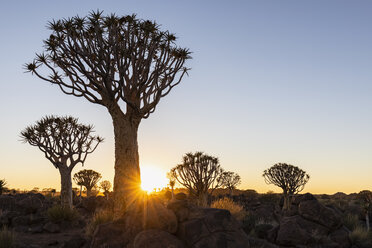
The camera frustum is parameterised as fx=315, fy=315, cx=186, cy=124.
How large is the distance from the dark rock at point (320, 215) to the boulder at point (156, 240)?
643 cm

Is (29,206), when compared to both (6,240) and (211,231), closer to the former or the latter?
(6,240)

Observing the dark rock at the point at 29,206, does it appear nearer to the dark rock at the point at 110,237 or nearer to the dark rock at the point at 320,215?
the dark rock at the point at 110,237

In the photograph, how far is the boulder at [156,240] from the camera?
295 inches

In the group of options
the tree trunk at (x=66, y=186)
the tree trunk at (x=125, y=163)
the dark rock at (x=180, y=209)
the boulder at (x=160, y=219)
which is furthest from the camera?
the tree trunk at (x=66, y=186)

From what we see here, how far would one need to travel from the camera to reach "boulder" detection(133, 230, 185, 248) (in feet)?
24.5

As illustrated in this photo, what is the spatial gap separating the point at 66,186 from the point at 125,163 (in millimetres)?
8972

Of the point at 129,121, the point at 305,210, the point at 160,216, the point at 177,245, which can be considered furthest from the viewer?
the point at 129,121

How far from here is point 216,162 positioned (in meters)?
19.2

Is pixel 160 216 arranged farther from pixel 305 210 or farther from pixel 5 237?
pixel 305 210

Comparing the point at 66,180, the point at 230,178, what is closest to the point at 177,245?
the point at 66,180

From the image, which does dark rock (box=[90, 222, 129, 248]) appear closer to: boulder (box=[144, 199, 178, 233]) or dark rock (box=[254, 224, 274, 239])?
boulder (box=[144, 199, 178, 233])

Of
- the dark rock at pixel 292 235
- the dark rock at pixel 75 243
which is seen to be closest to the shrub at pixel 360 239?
the dark rock at pixel 292 235

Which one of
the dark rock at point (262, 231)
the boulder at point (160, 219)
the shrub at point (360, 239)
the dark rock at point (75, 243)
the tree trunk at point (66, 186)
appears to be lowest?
the shrub at point (360, 239)

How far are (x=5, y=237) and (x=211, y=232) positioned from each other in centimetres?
601
